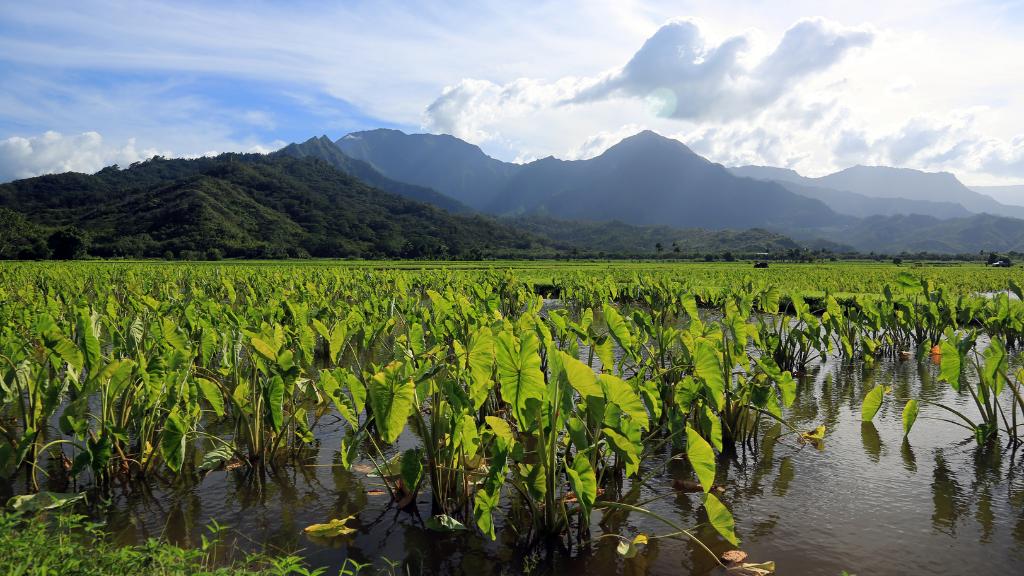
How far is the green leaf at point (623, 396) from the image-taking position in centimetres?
305

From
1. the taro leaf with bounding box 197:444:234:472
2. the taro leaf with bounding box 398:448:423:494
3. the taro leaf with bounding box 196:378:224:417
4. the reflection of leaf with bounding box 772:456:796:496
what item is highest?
the taro leaf with bounding box 196:378:224:417

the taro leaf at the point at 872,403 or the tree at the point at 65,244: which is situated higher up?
the tree at the point at 65,244

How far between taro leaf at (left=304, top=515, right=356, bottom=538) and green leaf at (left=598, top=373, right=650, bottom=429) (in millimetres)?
1864

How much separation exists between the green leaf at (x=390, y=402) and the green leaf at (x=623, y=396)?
1089 mm

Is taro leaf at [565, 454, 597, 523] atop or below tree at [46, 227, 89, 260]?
below

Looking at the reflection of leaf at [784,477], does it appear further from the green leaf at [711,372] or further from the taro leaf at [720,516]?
the taro leaf at [720,516]

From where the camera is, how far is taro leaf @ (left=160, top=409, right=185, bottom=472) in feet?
12.4

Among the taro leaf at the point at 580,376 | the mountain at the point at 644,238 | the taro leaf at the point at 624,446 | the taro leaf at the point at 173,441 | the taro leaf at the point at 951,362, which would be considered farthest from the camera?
the mountain at the point at 644,238

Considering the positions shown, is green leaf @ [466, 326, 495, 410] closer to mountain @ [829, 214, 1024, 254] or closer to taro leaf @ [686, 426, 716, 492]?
taro leaf @ [686, 426, 716, 492]

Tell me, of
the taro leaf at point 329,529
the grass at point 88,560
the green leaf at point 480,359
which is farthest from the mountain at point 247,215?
the green leaf at point 480,359

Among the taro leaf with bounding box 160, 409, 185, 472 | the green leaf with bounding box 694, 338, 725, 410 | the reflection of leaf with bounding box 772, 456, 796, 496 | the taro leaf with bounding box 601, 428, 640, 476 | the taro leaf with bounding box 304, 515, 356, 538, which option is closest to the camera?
the taro leaf with bounding box 601, 428, 640, 476

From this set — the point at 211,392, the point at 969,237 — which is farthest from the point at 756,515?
the point at 969,237

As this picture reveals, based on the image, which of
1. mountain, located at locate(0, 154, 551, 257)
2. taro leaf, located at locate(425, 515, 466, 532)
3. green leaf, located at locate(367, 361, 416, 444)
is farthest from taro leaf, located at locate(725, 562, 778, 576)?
mountain, located at locate(0, 154, 551, 257)

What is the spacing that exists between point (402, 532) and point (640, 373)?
2094 mm
